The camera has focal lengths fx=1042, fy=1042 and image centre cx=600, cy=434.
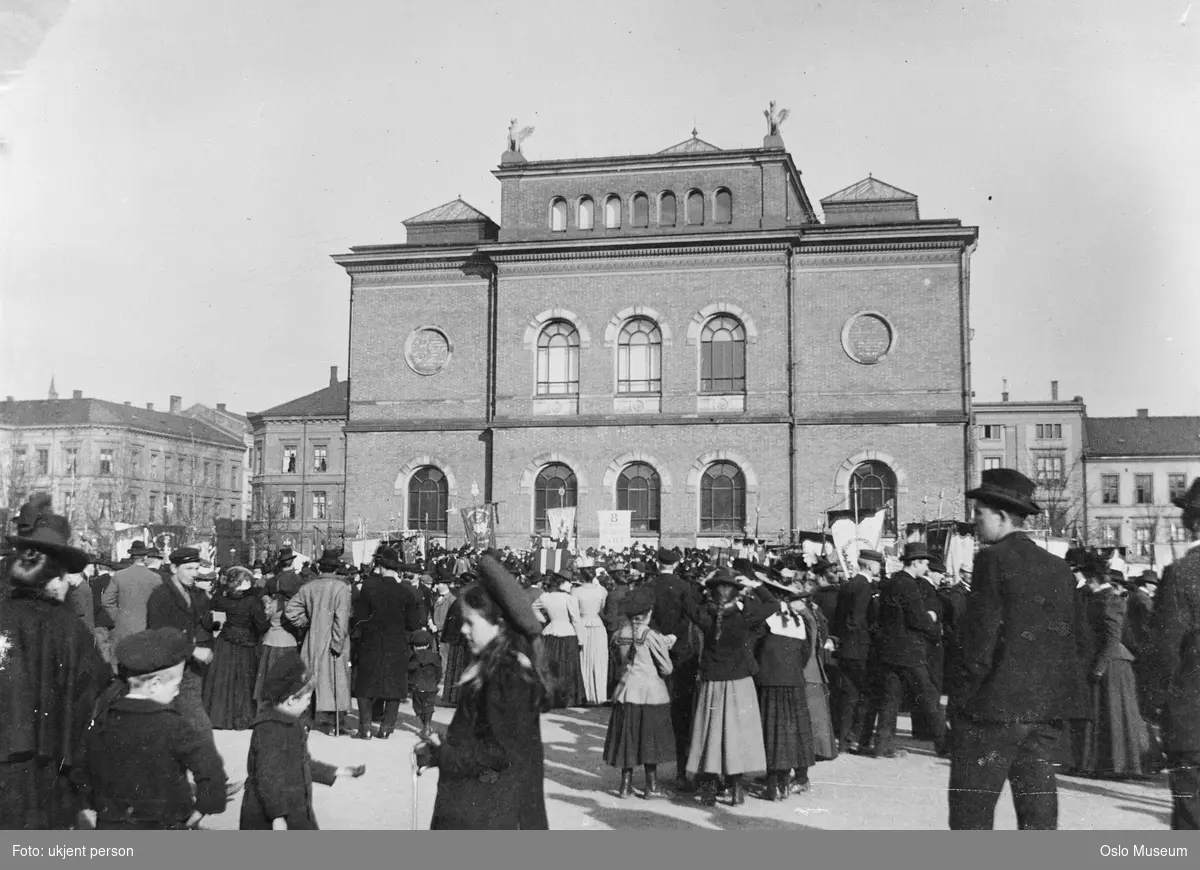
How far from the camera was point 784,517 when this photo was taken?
30797 mm

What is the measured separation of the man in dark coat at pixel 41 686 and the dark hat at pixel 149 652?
0.99 m

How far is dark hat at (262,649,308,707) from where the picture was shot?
491cm

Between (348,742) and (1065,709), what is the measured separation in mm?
7924

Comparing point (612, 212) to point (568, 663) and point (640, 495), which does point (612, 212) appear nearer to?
point (640, 495)

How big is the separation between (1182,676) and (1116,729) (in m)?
3.77

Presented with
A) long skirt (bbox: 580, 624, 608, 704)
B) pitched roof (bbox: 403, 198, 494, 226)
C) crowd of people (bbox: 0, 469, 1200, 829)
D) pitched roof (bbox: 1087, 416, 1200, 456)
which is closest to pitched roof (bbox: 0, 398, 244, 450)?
crowd of people (bbox: 0, 469, 1200, 829)

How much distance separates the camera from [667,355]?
1264 inches

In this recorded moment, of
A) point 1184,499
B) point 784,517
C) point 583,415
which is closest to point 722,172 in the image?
point 583,415

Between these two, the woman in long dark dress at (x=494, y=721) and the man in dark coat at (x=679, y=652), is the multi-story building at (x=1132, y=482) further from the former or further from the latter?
the woman in long dark dress at (x=494, y=721)

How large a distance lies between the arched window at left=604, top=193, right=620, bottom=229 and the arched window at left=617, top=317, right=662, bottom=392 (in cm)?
319

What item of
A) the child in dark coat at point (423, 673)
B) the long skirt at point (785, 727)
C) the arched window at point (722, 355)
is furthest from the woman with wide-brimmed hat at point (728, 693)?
the arched window at point (722, 355)

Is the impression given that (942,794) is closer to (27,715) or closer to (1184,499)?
(1184,499)

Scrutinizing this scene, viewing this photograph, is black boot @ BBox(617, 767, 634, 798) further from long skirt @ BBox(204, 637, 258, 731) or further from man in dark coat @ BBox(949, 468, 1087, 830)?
long skirt @ BBox(204, 637, 258, 731)
